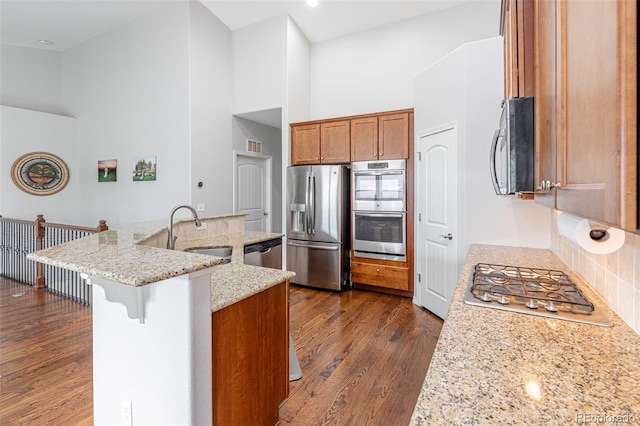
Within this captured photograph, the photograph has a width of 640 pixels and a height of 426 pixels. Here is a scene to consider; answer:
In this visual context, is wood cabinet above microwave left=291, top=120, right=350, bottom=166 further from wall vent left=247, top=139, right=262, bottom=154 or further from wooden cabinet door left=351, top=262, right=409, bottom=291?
wooden cabinet door left=351, top=262, right=409, bottom=291

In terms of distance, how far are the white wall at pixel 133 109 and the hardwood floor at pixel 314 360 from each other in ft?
5.91

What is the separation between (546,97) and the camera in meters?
0.94

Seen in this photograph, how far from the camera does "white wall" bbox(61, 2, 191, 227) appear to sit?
439cm

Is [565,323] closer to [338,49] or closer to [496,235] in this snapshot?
[496,235]

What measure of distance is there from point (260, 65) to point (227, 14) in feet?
2.78

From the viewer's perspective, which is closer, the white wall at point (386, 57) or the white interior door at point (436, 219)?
the white interior door at point (436, 219)

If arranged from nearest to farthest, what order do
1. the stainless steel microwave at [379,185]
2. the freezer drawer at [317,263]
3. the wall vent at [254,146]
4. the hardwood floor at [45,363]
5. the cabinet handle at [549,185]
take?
the cabinet handle at [549,185]
the hardwood floor at [45,363]
the stainless steel microwave at [379,185]
the freezer drawer at [317,263]
the wall vent at [254,146]

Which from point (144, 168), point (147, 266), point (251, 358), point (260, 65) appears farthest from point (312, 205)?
point (147, 266)

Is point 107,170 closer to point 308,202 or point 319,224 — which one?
point 308,202

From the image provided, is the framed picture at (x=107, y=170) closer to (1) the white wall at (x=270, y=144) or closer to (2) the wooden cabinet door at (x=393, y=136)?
(1) the white wall at (x=270, y=144)

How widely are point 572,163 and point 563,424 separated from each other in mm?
534

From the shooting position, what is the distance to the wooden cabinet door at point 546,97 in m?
0.84

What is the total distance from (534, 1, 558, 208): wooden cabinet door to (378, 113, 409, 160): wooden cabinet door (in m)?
2.79

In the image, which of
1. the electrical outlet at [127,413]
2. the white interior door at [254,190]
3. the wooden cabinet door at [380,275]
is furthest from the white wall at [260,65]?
the electrical outlet at [127,413]
